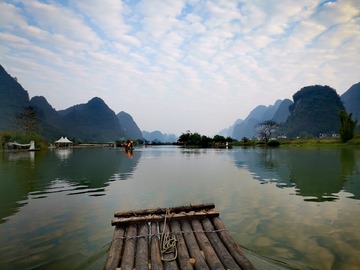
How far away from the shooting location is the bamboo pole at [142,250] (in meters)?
3.73

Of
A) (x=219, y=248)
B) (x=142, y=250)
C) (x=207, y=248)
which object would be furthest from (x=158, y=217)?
(x=219, y=248)

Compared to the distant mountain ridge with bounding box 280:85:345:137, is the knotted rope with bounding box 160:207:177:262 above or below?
below

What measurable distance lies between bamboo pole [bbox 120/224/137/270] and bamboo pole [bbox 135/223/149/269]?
95 mm

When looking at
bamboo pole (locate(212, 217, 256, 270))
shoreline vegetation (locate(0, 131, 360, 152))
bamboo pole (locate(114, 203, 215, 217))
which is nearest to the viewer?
bamboo pole (locate(212, 217, 256, 270))

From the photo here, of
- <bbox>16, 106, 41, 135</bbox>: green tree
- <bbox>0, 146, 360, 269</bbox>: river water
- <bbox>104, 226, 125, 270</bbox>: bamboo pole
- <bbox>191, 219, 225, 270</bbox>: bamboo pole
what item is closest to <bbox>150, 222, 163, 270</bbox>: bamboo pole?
<bbox>104, 226, 125, 270</bbox>: bamboo pole

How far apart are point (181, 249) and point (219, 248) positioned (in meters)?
0.78

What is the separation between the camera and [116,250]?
4098 millimetres

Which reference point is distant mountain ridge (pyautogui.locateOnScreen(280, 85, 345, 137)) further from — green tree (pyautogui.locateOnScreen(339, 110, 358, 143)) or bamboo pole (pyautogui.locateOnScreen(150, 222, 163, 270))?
bamboo pole (pyautogui.locateOnScreen(150, 222, 163, 270))

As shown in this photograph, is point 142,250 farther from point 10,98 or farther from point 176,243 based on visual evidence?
point 10,98

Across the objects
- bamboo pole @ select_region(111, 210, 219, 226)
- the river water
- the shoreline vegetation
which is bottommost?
the river water

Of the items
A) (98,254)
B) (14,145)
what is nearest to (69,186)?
(98,254)

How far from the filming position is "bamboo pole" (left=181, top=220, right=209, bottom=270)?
369 cm

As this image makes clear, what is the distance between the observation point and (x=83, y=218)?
736 centimetres


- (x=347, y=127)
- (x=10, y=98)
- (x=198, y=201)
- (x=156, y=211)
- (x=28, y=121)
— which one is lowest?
(x=198, y=201)
